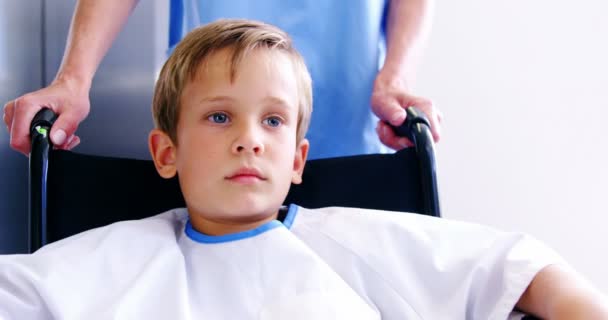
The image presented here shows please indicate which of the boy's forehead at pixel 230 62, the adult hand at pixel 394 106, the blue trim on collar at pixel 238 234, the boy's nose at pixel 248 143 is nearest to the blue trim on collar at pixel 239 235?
the blue trim on collar at pixel 238 234

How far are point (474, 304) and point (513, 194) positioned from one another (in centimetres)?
99

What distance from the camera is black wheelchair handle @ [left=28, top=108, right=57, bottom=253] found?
40.6 inches

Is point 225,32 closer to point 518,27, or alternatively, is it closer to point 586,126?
point 518,27

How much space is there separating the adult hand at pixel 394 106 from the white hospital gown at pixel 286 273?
24cm

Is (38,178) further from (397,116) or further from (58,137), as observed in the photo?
(397,116)

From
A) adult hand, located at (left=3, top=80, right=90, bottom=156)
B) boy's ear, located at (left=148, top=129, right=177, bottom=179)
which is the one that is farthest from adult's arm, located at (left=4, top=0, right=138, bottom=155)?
boy's ear, located at (left=148, top=129, right=177, bottom=179)

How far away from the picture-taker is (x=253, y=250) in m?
0.91

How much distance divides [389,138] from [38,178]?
0.59 metres

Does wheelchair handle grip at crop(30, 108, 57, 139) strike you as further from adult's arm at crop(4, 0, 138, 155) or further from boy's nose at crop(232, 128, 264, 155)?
boy's nose at crop(232, 128, 264, 155)

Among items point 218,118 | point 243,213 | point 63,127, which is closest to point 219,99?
point 218,118

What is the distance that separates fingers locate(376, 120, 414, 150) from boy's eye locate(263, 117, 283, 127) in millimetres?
286

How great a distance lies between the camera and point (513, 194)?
1.77 metres

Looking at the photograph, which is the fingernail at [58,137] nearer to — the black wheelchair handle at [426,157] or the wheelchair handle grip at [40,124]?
the wheelchair handle grip at [40,124]

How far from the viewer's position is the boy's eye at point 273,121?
3.16ft
